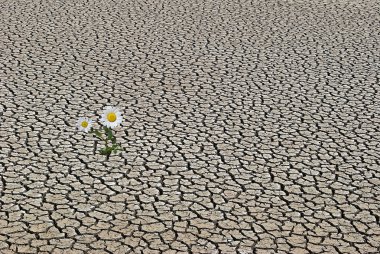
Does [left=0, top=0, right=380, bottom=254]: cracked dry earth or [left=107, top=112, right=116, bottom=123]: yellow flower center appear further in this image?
[left=107, top=112, right=116, bottom=123]: yellow flower center

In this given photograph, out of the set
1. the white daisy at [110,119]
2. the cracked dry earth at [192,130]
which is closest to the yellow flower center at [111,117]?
the white daisy at [110,119]

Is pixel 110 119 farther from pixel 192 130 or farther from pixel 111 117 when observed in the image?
pixel 192 130

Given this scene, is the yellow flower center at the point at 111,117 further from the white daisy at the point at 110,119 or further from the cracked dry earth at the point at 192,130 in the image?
the cracked dry earth at the point at 192,130

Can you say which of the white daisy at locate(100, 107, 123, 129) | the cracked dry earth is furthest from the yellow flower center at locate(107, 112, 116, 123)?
the cracked dry earth

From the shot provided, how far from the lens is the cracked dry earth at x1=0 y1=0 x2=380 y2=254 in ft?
7.31

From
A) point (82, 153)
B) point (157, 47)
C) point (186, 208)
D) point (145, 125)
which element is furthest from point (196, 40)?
point (186, 208)

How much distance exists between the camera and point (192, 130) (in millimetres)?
2963

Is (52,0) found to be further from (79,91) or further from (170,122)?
(170,122)

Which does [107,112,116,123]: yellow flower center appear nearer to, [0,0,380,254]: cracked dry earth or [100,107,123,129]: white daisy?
[100,107,123,129]: white daisy

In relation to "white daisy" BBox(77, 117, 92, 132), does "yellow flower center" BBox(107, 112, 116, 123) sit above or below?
above

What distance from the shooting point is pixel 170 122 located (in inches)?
120

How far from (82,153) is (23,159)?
0.20 m

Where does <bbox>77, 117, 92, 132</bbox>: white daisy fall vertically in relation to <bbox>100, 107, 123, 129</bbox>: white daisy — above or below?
below

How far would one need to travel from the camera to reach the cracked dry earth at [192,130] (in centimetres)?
223
